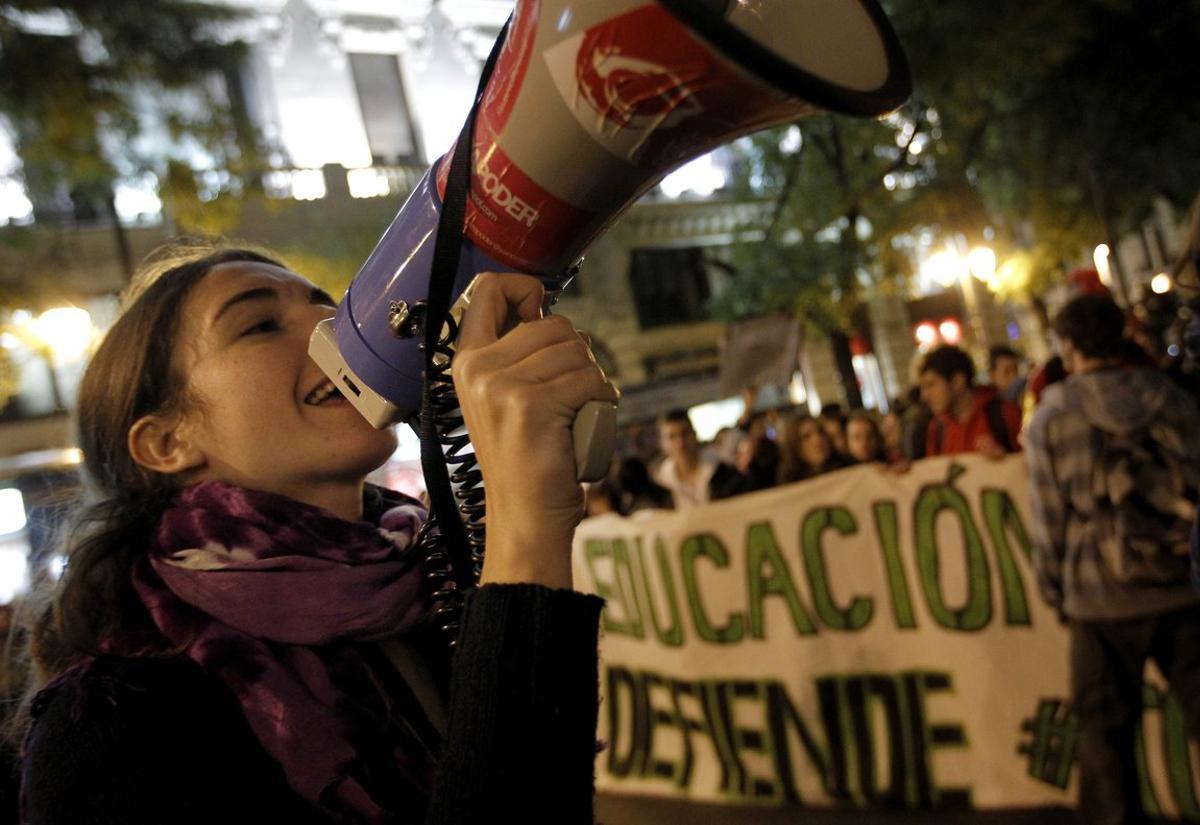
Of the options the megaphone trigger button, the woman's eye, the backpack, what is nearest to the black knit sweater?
the megaphone trigger button

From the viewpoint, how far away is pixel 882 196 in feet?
47.2

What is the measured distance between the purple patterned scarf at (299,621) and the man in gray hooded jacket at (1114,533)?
2605mm

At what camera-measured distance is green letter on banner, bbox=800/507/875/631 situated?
4.31m

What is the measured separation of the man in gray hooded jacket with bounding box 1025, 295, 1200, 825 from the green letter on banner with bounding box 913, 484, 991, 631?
24.3 inches

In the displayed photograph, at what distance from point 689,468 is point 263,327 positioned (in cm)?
517

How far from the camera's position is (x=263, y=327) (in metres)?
1.54

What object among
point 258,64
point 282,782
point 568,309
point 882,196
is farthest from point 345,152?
point 282,782

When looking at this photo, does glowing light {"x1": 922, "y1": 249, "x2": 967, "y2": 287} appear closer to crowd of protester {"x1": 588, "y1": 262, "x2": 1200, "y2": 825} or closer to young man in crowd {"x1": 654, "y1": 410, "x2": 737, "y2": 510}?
young man in crowd {"x1": 654, "y1": 410, "x2": 737, "y2": 510}

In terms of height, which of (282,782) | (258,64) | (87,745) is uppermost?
(258,64)

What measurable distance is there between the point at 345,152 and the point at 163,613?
18.6m

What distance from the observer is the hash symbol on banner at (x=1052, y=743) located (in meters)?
3.84

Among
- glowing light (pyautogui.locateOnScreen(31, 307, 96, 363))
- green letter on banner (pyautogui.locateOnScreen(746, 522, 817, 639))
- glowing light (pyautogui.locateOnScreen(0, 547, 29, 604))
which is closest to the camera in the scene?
green letter on banner (pyautogui.locateOnScreen(746, 522, 817, 639))

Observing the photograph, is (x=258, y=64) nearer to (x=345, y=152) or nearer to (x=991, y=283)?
(x=345, y=152)

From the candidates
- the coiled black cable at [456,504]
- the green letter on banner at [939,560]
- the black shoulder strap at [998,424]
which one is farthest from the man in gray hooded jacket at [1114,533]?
the coiled black cable at [456,504]
